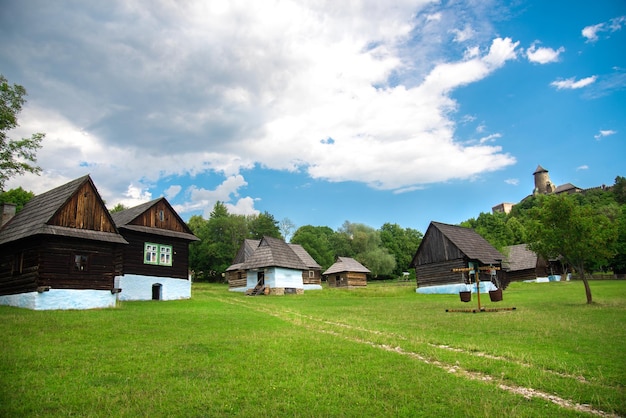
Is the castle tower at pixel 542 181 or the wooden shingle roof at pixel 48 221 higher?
the castle tower at pixel 542 181

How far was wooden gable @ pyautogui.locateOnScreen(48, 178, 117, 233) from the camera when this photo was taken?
23.5 metres

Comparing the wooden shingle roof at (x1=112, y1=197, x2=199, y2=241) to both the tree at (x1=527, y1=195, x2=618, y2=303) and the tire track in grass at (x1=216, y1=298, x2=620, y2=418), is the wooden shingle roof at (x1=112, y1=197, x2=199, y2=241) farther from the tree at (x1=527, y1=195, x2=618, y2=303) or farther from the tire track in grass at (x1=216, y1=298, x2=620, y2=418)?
the tree at (x1=527, y1=195, x2=618, y2=303)

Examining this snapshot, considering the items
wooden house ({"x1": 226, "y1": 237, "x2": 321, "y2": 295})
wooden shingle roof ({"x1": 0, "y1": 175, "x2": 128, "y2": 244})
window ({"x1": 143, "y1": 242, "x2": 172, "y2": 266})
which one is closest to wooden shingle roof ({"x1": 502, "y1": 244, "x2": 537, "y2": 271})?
wooden house ({"x1": 226, "y1": 237, "x2": 321, "y2": 295})

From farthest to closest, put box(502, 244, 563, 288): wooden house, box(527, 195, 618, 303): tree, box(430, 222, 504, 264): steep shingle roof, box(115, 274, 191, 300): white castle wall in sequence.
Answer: box(502, 244, 563, 288): wooden house, box(430, 222, 504, 264): steep shingle roof, box(115, 274, 191, 300): white castle wall, box(527, 195, 618, 303): tree

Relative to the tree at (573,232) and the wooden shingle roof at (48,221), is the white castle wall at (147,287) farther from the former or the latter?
the tree at (573,232)

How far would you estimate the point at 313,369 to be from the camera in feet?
32.6

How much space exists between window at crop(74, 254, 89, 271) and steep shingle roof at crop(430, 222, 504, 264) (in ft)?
108

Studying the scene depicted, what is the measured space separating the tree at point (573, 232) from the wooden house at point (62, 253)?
2583 cm

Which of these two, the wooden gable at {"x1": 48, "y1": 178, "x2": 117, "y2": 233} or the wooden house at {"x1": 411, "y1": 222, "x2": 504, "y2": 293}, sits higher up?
the wooden gable at {"x1": 48, "y1": 178, "x2": 117, "y2": 233}

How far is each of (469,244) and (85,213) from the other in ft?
118

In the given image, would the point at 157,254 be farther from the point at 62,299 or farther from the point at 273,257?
the point at 273,257

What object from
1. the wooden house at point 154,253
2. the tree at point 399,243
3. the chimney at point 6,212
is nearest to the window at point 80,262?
the wooden house at point 154,253

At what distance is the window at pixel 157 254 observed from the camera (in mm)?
31511

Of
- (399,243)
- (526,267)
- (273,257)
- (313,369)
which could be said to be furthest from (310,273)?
(399,243)
